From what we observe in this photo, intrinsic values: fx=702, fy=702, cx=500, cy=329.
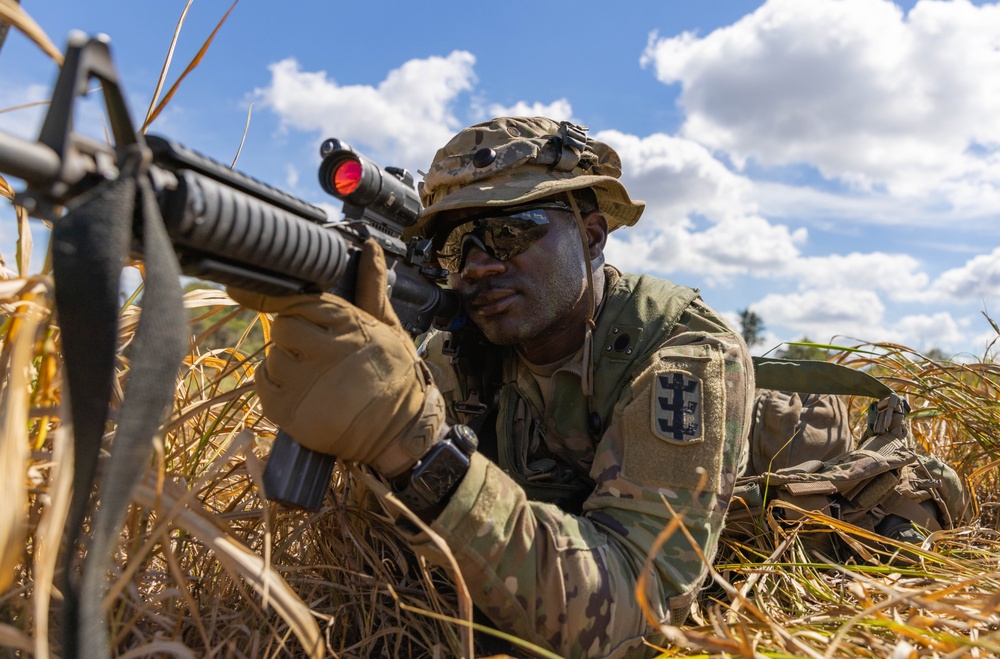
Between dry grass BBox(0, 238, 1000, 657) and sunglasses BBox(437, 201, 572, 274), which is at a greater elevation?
sunglasses BBox(437, 201, 572, 274)

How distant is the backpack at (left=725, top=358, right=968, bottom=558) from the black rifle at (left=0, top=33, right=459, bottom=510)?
1654 mm

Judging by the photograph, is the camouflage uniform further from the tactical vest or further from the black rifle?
the black rifle

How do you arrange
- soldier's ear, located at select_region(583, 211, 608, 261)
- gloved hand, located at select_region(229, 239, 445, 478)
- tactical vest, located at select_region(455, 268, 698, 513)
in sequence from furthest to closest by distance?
soldier's ear, located at select_region(583, 211, 608, 261) → tactical vest, located at select_region(455, 268, 698, 513) → gloved hand, located at select_region(229, 239, 445, 478)

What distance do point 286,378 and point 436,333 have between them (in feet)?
6.65

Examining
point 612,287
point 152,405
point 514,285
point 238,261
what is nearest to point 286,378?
point 238,261

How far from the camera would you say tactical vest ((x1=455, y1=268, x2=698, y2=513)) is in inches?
105

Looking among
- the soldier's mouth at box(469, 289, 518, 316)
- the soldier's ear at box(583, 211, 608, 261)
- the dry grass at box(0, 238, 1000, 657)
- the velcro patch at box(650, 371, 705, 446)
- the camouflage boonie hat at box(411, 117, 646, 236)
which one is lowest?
the dry grass at box(0, 238, 1000, 657)

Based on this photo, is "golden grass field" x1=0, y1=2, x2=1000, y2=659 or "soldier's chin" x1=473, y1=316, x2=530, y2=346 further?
"soldier's chin" x1=473, y1=316, x2=530, y2=346

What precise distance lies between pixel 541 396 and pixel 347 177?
1.39 m

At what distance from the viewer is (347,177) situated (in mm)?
1991

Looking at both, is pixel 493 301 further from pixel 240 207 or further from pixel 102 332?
pixel 102 332

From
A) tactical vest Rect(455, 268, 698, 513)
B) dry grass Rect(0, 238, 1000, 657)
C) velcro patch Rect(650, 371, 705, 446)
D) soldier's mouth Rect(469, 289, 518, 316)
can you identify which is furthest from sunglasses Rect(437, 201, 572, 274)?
dry grass Rect(0, 238, 1000, 657)

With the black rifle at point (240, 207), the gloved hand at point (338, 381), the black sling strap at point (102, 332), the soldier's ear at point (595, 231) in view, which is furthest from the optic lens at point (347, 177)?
the soldier's ear at point (595, 231)


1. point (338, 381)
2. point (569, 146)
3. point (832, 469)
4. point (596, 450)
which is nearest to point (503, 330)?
point (596, 450)
